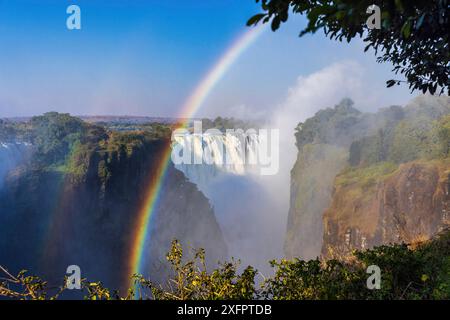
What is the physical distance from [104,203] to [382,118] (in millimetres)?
42830

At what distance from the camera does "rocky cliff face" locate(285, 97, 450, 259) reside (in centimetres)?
3512

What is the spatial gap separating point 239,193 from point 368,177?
181 ft

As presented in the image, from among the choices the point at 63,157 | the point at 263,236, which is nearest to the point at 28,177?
the point at 63,157

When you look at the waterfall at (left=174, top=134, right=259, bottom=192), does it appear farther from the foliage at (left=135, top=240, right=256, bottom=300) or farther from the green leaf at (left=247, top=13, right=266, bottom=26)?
the green leaf at (left=247, top=13, right=266, bottom=26)

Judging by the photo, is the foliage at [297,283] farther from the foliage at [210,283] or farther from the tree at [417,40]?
the tree at [417,40]

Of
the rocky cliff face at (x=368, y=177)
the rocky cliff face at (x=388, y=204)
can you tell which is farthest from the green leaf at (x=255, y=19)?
the rocky cliff face at (x=388, y=204)

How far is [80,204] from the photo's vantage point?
4862 cm

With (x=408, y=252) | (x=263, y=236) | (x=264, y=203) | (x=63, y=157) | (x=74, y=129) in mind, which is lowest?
(x=263, y=236)

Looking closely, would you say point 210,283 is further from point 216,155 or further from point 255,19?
point 216,155

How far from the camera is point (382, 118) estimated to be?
6406 centimetres

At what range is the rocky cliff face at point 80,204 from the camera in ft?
138

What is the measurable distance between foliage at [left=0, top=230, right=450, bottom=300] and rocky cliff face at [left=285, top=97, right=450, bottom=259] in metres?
3.07

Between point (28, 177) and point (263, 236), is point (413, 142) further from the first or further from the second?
point (263, 236)

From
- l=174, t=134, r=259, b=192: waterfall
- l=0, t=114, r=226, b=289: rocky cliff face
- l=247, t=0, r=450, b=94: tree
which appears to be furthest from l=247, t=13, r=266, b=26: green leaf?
l=174, t=134, r=259, b=192: waterfall
